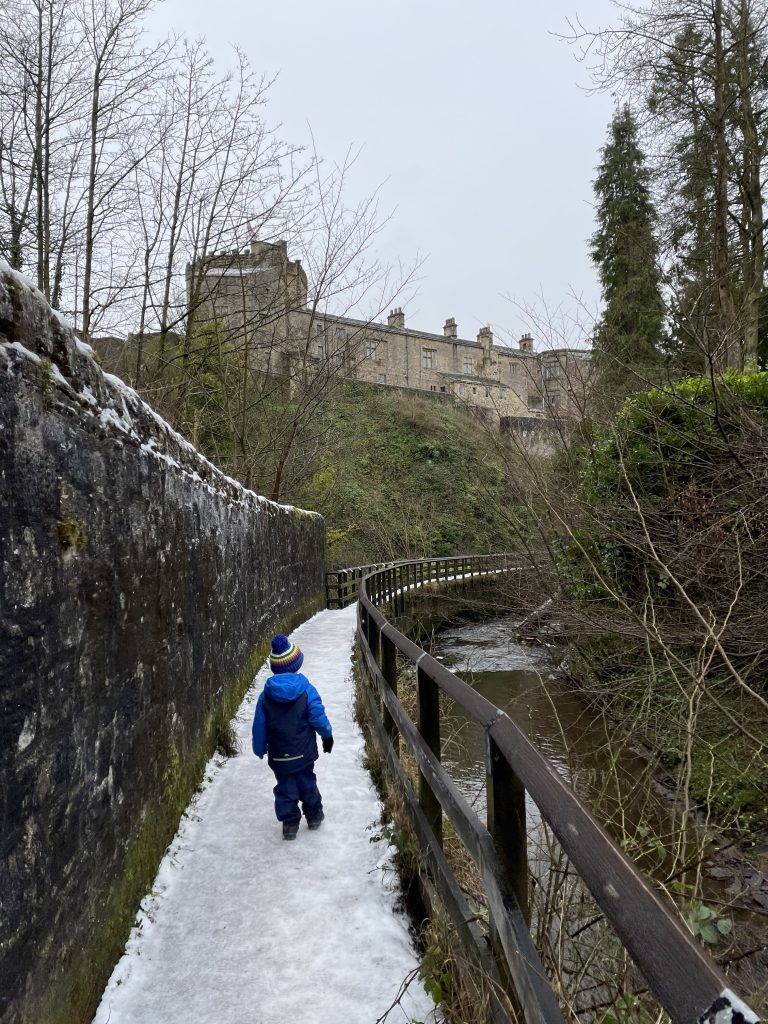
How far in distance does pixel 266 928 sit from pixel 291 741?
122 centimetres

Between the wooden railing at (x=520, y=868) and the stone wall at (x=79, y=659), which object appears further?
the stone wall at (x=79, y=659)

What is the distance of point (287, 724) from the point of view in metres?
4.21

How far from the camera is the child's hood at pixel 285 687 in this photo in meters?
4.18

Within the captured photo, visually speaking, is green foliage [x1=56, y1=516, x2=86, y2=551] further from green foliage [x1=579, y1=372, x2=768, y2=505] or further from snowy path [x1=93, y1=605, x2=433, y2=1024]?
green foliage [x1=579, y1=372, x2=768, y2=505]

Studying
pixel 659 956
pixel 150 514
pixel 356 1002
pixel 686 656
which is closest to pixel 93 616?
pixel 150 514

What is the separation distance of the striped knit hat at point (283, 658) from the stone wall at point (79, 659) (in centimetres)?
58

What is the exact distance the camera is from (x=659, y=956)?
92 cm

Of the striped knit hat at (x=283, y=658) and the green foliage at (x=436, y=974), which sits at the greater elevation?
the striped knit hat at (x=283, y=658)

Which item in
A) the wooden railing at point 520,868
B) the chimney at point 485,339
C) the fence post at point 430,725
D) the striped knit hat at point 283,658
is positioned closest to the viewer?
the wooden railing at point 520,868

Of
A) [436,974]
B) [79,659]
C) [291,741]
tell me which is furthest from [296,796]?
[79,659]

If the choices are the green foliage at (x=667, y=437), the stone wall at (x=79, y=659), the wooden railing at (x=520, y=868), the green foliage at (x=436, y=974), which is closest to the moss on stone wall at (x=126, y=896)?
the stone wall at (x=79, y=659)

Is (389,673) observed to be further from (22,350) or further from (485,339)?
(485,339)

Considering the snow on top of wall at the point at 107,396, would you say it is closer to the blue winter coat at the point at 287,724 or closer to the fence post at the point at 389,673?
the blue winter coat at the point at 287,724

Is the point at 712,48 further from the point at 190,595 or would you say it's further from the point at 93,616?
the point at 93,616
